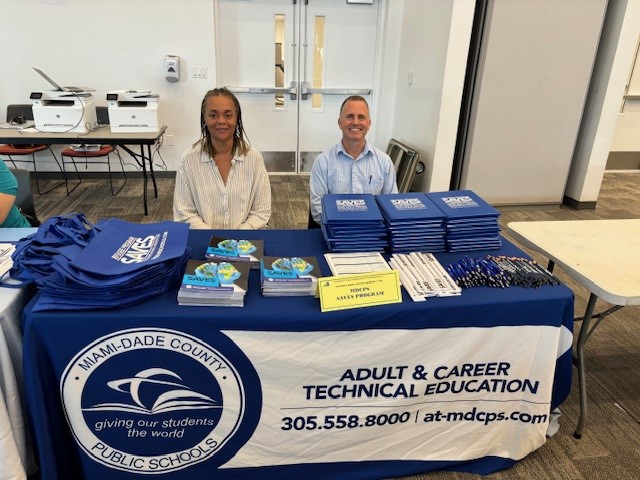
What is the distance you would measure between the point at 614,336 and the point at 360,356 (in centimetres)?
185

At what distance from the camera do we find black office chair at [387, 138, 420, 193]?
4.22m

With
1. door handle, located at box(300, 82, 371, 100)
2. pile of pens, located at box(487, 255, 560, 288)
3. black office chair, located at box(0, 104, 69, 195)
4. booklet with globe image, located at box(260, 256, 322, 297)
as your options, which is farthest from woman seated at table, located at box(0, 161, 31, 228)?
door handle, located at box(300, 82, 371, 100)

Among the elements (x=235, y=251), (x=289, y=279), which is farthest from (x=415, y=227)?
(x=235, y=251)

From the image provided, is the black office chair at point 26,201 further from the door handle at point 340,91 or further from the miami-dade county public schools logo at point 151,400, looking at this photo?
the door handle at point 340,91

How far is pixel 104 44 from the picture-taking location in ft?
15.0

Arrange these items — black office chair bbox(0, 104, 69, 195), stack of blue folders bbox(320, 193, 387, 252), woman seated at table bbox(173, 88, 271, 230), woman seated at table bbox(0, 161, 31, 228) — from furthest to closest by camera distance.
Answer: black office chair bbox(0, 104, 69, 195) → woman seated at table bbox(173, 88, 271, 230) → woman seated at table bbox(0, 161, 31, 228) → stack of blue folders bbox(320, 193, 387, 252)

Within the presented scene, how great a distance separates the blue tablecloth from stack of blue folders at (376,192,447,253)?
0.28 meters

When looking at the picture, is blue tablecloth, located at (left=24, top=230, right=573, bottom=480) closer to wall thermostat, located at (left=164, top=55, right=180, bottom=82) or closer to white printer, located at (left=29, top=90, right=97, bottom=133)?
white printer, located at (left=29, top=90, right=97, bottom=133)

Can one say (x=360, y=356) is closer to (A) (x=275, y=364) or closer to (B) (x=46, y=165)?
(A) (x=275, y=364)

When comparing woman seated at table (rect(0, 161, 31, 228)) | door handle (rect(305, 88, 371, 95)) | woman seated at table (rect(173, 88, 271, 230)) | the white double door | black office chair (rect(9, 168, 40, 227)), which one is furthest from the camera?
door handle (rect(305, 88, 371, 95))

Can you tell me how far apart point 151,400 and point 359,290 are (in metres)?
0.69

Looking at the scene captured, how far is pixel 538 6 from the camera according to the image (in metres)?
3.77

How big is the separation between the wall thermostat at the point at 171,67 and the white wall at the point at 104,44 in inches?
3.7

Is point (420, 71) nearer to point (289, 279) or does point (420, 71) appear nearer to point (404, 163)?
point (404, 163)
